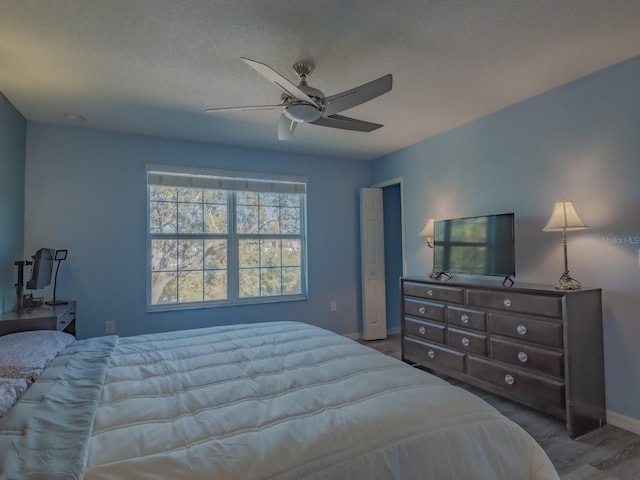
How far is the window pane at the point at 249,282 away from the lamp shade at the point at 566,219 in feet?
10.0

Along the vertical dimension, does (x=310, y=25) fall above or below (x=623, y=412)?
above

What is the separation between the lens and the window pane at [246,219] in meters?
4.26

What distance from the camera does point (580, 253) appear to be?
2.63 meters

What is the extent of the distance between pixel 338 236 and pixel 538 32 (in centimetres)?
311

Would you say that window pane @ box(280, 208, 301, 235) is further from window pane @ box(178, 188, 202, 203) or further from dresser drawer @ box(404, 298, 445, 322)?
dresser drawer @ box(404, 298, 445, 322)

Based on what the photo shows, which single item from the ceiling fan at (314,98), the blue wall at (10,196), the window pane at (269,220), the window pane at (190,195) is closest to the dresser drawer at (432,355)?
the window pane at (269,220)

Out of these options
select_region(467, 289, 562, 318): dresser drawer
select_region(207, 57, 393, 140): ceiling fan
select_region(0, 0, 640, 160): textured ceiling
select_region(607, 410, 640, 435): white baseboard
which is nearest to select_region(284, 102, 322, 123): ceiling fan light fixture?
select_region(207, 57, 393, 140): ceiling fan

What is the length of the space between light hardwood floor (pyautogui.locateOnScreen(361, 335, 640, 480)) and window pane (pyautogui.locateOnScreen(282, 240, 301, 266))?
8.98 feet

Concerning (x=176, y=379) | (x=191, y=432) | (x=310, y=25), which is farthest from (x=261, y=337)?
(x=310, y=25)

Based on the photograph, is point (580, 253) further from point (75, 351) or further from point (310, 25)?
point (75, 351)

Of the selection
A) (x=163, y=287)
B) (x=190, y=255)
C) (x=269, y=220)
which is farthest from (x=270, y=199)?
(x=163, y=287)

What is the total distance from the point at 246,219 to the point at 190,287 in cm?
101

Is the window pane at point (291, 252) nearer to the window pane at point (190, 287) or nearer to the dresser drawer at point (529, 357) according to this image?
the window pane at point (190, 287)

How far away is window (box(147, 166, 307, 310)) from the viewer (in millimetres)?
3889
